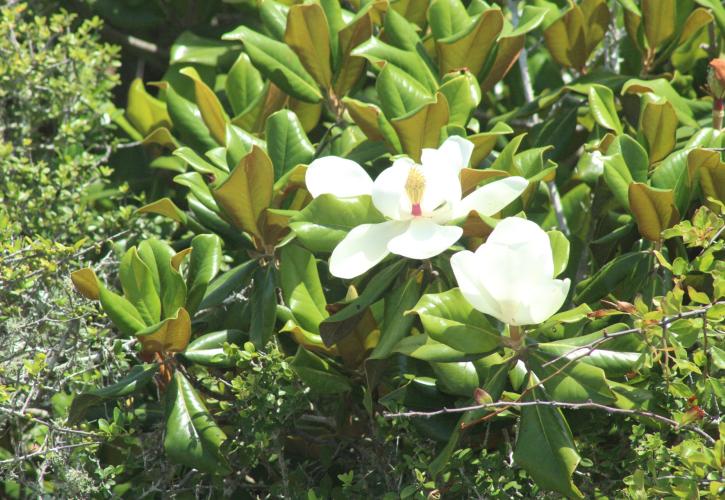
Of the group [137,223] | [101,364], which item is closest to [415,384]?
[101,364]

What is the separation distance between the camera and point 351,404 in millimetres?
2221

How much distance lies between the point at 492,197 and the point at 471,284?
22cm

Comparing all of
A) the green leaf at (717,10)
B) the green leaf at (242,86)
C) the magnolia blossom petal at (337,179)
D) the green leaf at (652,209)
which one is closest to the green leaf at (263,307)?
the magnolia blossom petal at (337,179)

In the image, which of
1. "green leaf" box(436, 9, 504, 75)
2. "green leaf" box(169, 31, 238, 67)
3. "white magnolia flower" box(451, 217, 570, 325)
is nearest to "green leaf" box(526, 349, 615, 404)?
"white magnolia flower" box(451, 217, 570, 325)

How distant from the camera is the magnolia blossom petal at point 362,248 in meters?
1.82

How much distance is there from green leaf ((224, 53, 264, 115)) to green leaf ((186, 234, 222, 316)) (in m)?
0.61

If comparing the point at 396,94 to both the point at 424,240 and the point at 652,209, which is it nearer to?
the point at 424,240

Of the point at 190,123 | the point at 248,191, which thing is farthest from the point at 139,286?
the point at 190,123

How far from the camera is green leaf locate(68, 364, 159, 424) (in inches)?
80.0

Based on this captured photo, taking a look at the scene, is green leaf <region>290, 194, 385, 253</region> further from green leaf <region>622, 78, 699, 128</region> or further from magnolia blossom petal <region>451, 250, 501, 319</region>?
green leaf <region>622, 78, 699, 128</region>

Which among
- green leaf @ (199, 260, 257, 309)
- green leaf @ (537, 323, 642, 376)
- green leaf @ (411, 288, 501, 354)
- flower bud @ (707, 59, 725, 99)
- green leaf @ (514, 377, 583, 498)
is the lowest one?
green leaf @ (514, 377, 583, 498)

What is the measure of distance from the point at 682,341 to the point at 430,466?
545mm

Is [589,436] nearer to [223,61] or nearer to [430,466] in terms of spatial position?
[430,466]

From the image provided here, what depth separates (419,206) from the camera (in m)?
1.82
